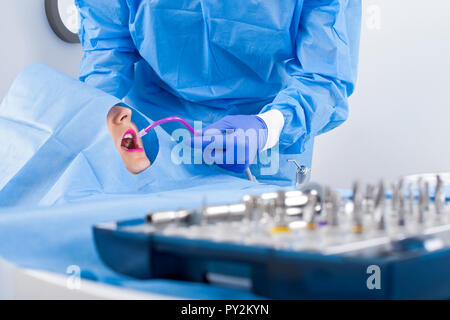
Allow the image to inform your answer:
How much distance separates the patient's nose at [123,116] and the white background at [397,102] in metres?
1.04

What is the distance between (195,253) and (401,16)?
161 cm

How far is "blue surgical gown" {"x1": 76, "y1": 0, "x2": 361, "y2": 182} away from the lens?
1477mm

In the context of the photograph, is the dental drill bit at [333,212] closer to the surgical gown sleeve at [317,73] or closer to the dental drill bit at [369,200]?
the dental drill bit at [369,200]

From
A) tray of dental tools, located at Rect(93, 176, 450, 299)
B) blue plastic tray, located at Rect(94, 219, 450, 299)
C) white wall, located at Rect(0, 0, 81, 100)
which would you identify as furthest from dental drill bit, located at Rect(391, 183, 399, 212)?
white wall, located at Rect(0, 0, 81, 100)

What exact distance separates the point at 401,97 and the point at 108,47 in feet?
3.24

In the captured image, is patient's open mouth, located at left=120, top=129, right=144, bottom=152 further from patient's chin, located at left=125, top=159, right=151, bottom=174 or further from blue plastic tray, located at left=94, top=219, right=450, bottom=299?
blue plastic tray, located at left=94, top=219, right=450, bottom=299

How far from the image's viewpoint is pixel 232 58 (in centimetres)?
159

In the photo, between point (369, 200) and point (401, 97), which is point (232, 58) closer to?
point (401, 97)

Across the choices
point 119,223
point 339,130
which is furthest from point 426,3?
point 119,223

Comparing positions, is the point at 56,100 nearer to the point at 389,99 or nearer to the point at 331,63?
the point at 331,63

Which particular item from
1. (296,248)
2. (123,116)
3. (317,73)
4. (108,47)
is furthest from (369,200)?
(108,47)

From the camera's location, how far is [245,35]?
1512 mm

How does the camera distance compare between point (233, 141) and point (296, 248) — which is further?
point (233, 141)
